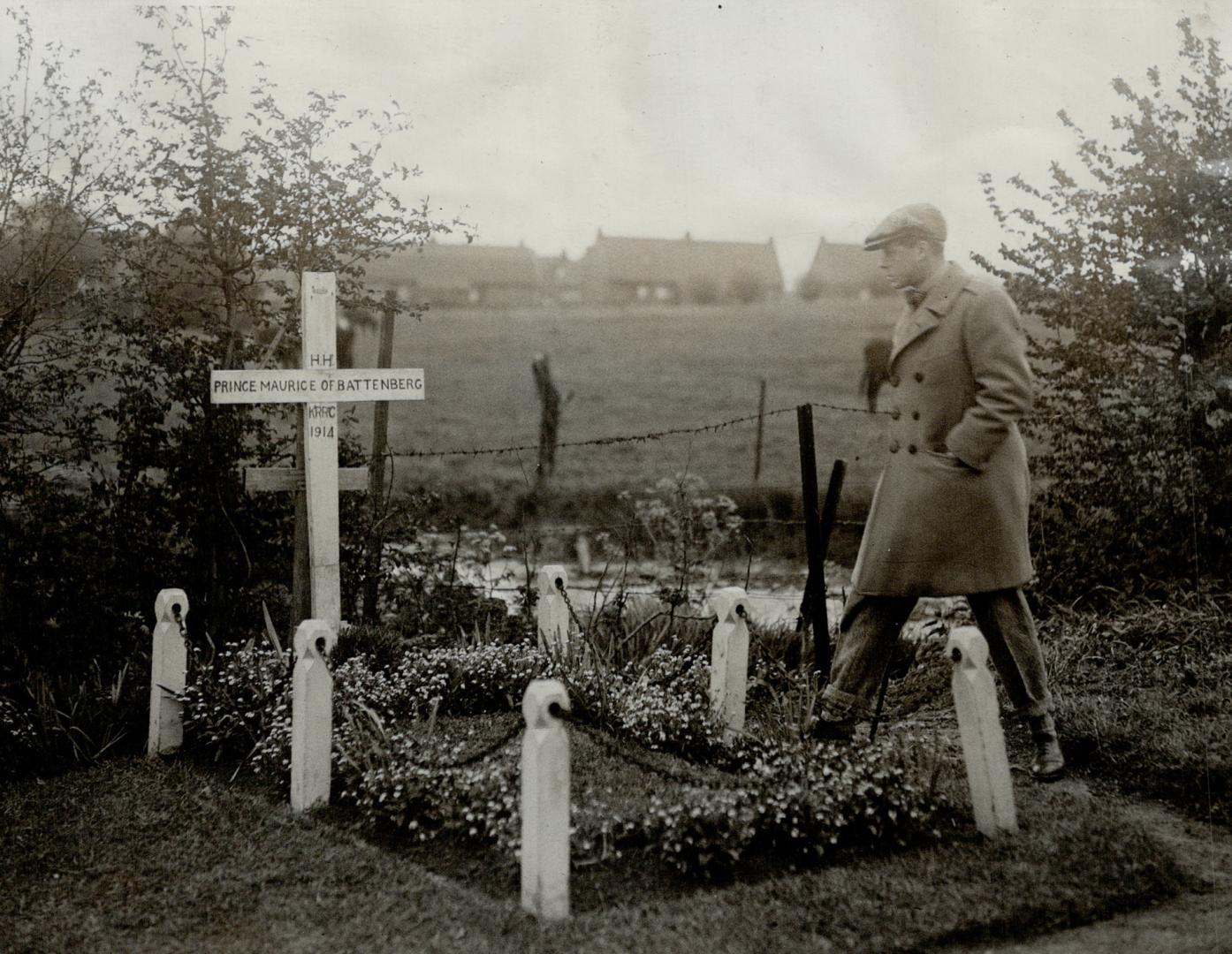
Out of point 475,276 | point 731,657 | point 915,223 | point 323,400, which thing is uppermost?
point 475,276

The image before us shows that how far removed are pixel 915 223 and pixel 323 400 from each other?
3367 mm

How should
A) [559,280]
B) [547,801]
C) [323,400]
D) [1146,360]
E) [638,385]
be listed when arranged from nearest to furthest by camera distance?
1. [547,801]
2. [323,400]
3. [1146,360]
4. [638,385]
5. [559,280]

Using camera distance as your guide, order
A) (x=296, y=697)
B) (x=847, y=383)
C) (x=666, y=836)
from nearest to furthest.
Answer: (x=666, y=836), (x=296, y=697), (x=847, y=383)

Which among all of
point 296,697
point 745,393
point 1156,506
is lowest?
point 296,697

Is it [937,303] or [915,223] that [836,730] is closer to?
[937,303]

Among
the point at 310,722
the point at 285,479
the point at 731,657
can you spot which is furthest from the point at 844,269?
the point at 310,722

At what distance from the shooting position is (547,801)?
342 centimetres

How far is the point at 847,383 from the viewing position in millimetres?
22719

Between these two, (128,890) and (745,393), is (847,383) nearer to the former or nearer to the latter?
(745,393)

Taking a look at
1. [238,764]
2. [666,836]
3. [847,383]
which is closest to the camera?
[666,836]

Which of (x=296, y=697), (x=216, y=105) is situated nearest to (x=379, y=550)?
(x=296, y=697)

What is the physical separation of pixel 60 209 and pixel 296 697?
11.6 ft

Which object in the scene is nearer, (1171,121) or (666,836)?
(666,836)

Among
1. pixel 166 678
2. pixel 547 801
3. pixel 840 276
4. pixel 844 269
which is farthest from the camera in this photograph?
pixel 840 276
